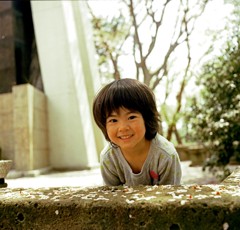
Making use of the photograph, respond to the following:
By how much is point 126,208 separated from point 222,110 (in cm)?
382

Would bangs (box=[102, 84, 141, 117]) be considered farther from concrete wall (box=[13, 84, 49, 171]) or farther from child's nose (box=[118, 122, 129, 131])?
concrete wall (box=[13, 84, 49, 171])

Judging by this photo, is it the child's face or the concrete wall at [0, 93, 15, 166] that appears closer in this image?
the child's face

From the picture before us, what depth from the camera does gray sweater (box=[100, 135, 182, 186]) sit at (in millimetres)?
1900

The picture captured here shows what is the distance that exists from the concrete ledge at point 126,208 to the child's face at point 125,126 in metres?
0.48

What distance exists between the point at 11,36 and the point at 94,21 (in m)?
4.53

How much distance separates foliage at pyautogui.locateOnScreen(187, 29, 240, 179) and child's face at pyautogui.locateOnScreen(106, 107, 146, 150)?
8.35 ft

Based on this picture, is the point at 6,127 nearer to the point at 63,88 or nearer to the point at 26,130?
the point at 26,130

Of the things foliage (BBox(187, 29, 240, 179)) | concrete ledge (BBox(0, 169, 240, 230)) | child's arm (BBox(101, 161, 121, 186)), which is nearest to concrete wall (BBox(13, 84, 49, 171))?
foliage (BBox(187, 29, 240, 179))

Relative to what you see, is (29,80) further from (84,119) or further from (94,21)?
(94,21)

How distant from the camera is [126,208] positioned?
97cm

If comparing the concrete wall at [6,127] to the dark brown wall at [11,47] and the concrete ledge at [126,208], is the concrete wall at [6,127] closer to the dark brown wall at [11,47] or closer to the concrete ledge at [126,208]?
the dark brown wall at [11,47]

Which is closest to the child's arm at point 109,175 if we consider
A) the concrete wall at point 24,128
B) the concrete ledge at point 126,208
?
the concrete ledge at point 126,208

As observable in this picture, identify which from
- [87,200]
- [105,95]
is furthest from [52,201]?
[105,95]

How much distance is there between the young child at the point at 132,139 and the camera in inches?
65.9
